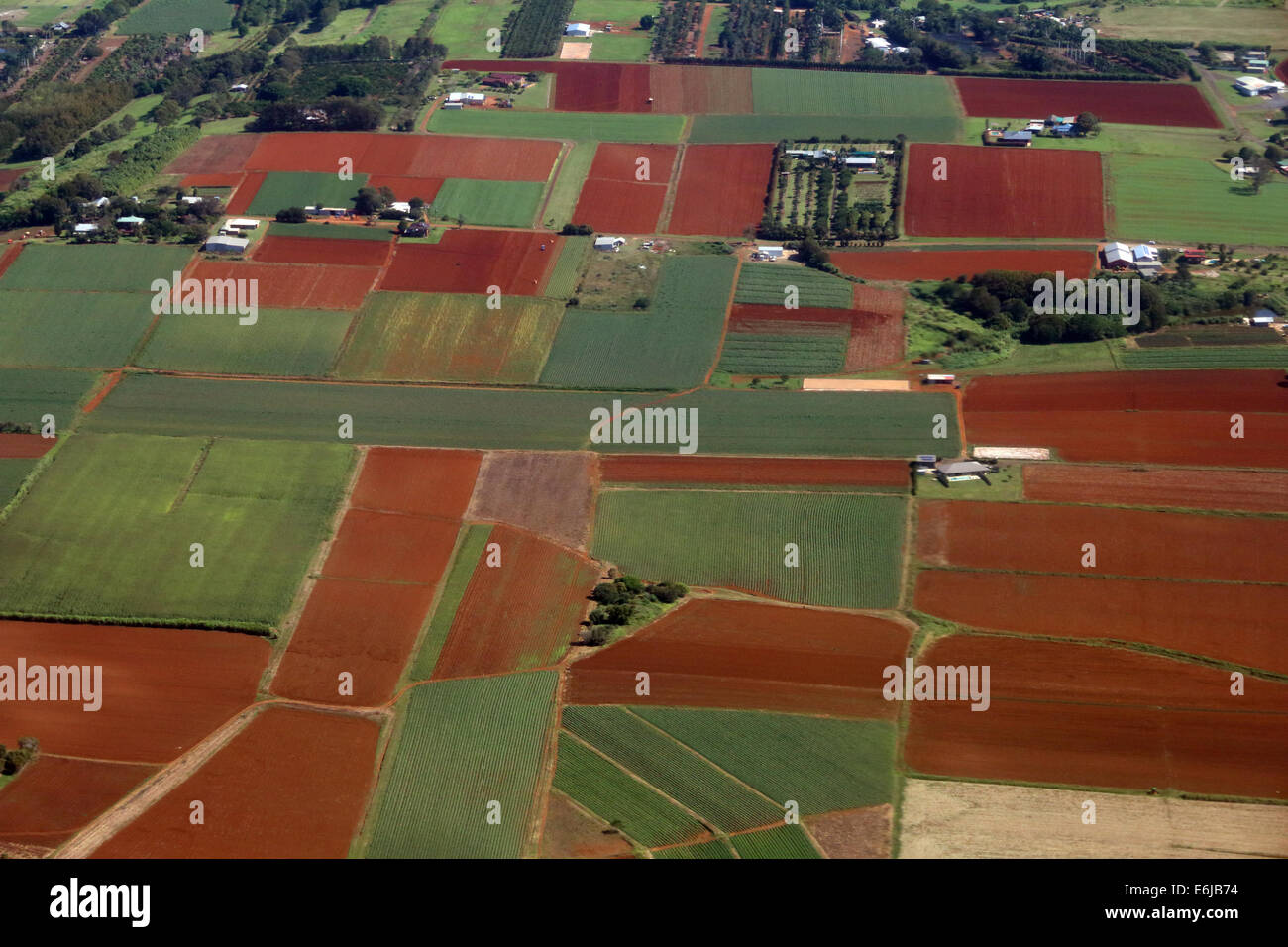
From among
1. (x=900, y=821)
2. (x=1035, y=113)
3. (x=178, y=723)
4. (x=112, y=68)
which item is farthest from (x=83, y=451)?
(x=1035, y=113)

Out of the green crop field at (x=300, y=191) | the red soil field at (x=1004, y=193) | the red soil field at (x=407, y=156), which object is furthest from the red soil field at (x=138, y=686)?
the red soil field at (x=1004, y=193)

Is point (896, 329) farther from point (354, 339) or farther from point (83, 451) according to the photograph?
point (83, 451)

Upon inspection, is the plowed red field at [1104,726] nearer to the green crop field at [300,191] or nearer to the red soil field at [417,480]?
the red soil field at [417,480]

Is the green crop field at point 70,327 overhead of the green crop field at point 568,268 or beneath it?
beneath

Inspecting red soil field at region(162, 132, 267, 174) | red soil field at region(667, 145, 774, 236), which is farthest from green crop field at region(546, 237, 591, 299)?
red soil field at region(162, 132, 267, 174)

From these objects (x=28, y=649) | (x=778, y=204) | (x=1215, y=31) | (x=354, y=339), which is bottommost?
(x=28, y=649)
